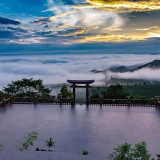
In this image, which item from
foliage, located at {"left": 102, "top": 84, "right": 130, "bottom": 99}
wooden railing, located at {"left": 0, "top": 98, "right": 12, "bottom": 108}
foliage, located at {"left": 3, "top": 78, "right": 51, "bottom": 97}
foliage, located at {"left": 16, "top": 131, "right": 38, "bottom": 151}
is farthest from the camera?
foliage, located at {"left": 3, "top": 78, "right": 51, "bottom": 97}

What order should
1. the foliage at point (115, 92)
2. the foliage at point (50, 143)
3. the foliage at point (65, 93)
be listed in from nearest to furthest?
the foliage at point (50, 143), the foliage at point (115, 92), the foliage at point (65, 93)

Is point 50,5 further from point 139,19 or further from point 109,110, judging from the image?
point 109,110

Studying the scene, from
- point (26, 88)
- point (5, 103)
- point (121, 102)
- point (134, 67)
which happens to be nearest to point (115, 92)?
point (121, 102)

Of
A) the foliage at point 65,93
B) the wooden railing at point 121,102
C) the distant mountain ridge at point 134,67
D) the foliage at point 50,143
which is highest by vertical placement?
the distant mountain ridge at point 134,67

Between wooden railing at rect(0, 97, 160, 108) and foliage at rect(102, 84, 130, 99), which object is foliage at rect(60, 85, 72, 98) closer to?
foliage at rect(102, 84, 130, 99)

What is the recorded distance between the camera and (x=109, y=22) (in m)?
25.5

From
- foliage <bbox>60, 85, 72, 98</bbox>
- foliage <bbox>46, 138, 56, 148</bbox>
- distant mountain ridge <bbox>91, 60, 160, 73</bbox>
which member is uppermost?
distant mountain ridge <bbox>91, 60, 160, 73</bbox>

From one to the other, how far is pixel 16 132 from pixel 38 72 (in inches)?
1809

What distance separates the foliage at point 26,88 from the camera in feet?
60.5

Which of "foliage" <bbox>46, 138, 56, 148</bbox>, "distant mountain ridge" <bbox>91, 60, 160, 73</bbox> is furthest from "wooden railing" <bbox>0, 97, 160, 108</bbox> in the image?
"distant mountain ridge" <bbox>91, 60, 160, 73</bbox>

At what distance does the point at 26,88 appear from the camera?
1875 centimetres

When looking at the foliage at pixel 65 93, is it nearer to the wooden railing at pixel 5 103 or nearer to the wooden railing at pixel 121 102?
the wooden railing at pixel 121 102

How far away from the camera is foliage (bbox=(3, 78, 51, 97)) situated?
726 inches

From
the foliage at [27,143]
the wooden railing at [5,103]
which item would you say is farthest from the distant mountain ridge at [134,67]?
the foliage at [27,143]
